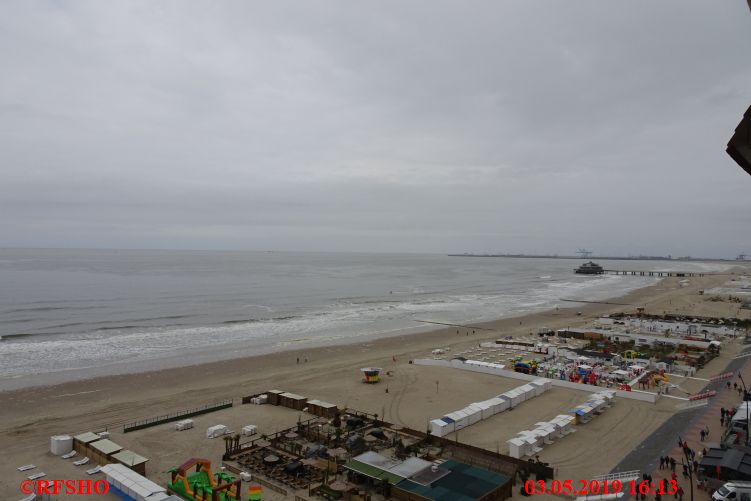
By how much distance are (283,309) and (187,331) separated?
19.7 metres

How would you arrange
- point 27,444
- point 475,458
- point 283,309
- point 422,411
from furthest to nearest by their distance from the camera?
point 283,309 < point 422,411 < point 27,444 < point 475,458

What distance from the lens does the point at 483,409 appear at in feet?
78.4

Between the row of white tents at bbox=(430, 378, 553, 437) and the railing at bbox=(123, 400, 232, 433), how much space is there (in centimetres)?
1248

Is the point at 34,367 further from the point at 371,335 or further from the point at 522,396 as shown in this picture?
the point at 522,396

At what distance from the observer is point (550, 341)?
4634 centimetres

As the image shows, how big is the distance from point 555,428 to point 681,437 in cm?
517

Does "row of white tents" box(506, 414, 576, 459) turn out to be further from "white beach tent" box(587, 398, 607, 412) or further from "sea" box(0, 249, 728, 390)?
"sea" box(0, 249, 728, 390)

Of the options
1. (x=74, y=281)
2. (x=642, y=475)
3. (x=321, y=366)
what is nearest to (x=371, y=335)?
(x=321, y=366)

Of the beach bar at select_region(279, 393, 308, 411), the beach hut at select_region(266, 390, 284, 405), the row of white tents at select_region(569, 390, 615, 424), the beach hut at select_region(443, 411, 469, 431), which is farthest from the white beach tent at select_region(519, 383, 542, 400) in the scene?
the beach hut at select_region(266, 390, 284, 405)

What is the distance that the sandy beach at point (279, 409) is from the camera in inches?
786

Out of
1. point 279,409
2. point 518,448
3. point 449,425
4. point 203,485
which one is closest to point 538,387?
point 449,425

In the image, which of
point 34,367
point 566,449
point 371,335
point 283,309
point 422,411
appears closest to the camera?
point 566,449

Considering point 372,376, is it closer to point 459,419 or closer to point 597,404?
point 459,419

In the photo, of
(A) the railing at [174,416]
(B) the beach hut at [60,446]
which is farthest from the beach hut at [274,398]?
→ (B) the beach hut at [60,446]
